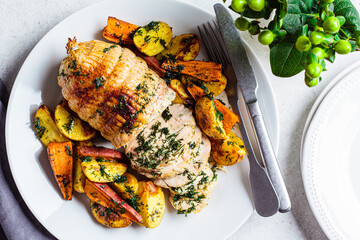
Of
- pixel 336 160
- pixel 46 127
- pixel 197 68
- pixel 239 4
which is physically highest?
pixel 239 4

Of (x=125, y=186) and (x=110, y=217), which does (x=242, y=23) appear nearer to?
(x=125, y=186)

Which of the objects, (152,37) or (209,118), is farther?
(152,37)

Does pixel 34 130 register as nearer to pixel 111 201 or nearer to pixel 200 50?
pixel 111 201

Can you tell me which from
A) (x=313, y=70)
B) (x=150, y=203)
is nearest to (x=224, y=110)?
(x=313, y=70)

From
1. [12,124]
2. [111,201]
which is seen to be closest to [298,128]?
[111,201]

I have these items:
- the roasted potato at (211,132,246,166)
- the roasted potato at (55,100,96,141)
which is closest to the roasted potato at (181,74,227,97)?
the roasted potato at (211,132,246,166)

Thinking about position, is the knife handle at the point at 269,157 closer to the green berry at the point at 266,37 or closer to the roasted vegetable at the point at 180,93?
the roasted vegetable at the point at 180,93

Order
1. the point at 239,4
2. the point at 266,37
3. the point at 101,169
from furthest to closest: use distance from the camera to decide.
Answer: the point at 101,169, the point at 266,37, the point at 239,4
